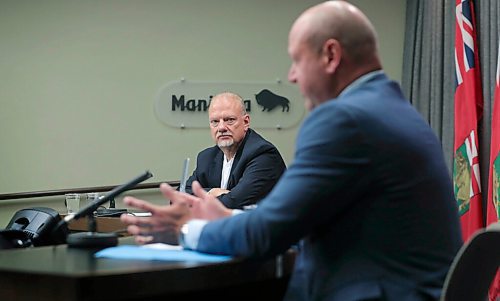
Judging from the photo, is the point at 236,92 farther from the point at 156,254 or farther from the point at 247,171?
the point at 156,254

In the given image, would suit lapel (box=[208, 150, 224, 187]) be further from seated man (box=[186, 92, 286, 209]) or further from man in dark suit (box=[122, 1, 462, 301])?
man in dark suit (box=[122, 1, 462, 301])

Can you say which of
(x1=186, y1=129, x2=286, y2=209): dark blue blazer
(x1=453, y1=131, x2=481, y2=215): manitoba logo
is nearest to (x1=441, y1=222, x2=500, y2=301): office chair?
(x1=186, y1=129, x2=286, y2=209): dark blue blazer

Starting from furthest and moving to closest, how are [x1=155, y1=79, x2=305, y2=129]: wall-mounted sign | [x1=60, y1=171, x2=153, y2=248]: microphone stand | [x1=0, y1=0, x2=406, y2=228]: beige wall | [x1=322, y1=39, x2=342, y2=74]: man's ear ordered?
[x1=155, y1=79, x2=305, y2=129]: wall-mounted sign < [x1=0, y1=0, x2=406, y2=228]: beige wall < [x1=60, y1=171, x2=153, y2=248]: microphone stand < [x1=322, y1=39, x2=342, y2=74]: man's ear

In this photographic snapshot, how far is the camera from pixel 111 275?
4.02ft

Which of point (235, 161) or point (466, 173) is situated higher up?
point (235, 161)

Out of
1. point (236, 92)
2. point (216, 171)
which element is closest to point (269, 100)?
point (236, 92)

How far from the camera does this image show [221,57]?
5.28 meters

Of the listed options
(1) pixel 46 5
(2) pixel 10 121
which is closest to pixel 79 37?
(1) pixel 46 5

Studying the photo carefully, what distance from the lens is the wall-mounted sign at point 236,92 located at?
524cm

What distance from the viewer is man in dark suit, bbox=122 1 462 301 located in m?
1.37

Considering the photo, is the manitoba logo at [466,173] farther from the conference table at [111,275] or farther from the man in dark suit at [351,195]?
the conference table at [111,275]

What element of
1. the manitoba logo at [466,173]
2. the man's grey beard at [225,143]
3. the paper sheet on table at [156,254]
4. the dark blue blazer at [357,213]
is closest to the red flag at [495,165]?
the manitoba logo at [466,173]

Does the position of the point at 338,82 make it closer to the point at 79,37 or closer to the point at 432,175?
the point at 432,175

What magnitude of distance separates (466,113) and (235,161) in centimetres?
120
